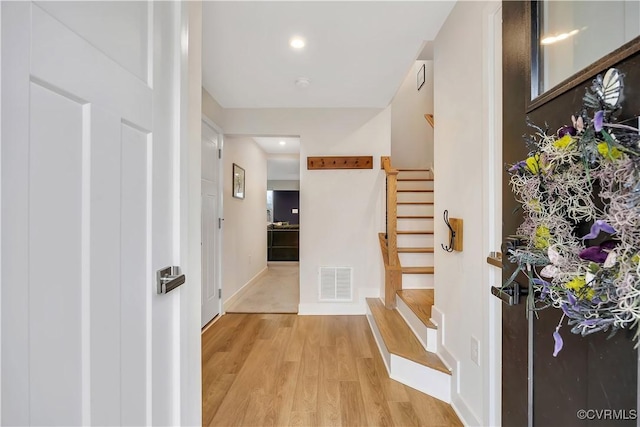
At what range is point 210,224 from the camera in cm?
307

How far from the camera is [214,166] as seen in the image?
317 centimetres

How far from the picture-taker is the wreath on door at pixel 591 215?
436 millimetres

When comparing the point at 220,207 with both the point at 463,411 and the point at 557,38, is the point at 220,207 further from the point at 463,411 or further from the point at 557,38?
the point at 557,38

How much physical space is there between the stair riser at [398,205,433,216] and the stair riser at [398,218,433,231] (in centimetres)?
17

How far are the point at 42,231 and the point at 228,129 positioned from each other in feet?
10.2

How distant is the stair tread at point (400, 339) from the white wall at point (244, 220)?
1.93 m

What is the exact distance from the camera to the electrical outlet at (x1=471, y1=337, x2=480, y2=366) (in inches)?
56.7

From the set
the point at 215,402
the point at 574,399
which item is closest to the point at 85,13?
the point at 574,399

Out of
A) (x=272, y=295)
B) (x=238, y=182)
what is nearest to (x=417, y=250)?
(x=272, y=295)

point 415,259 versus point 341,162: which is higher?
point 341,162

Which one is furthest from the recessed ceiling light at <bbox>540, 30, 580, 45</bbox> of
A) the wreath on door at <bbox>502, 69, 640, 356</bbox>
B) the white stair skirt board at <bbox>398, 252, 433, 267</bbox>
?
the white stair skirt board at <bbox>398, 252, 433, 267</bbox>

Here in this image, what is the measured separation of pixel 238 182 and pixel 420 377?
315cm

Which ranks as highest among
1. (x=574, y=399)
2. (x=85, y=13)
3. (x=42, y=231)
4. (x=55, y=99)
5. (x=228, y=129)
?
(x=228, y=129)

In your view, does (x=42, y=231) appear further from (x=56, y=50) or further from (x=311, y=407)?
(x=311, y=407)
